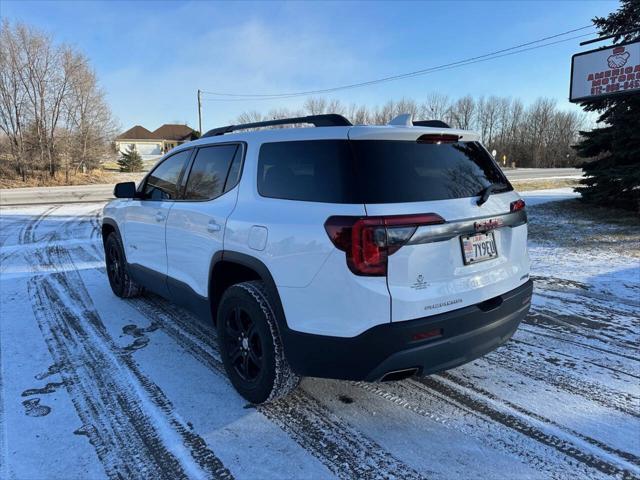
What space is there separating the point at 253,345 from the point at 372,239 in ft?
4.16

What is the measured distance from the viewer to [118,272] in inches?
212

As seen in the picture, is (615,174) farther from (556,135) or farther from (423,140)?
(556,135)

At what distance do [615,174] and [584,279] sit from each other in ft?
22.5

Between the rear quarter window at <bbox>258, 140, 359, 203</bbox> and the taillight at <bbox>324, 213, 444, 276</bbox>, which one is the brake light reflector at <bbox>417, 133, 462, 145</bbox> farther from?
the taillight at <bbox>324, 213, 444, 276</bbox>

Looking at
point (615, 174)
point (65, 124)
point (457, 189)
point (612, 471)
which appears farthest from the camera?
point (65, 124)

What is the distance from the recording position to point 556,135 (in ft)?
237

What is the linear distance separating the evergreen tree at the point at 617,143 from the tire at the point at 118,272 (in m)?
11.6

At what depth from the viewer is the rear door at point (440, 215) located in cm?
237

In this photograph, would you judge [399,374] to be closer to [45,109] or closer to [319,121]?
[319,121]

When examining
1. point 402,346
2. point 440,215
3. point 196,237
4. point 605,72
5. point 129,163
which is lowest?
point 402,346

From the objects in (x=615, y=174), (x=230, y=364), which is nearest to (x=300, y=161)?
(x=230, y=364)

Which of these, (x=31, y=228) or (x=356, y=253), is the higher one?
(x=356, y=253)

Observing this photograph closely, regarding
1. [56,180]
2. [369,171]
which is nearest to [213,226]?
[369,171]

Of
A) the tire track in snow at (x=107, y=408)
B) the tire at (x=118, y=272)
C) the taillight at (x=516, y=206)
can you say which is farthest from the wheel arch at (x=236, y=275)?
the tire at (x=118, y=272)
